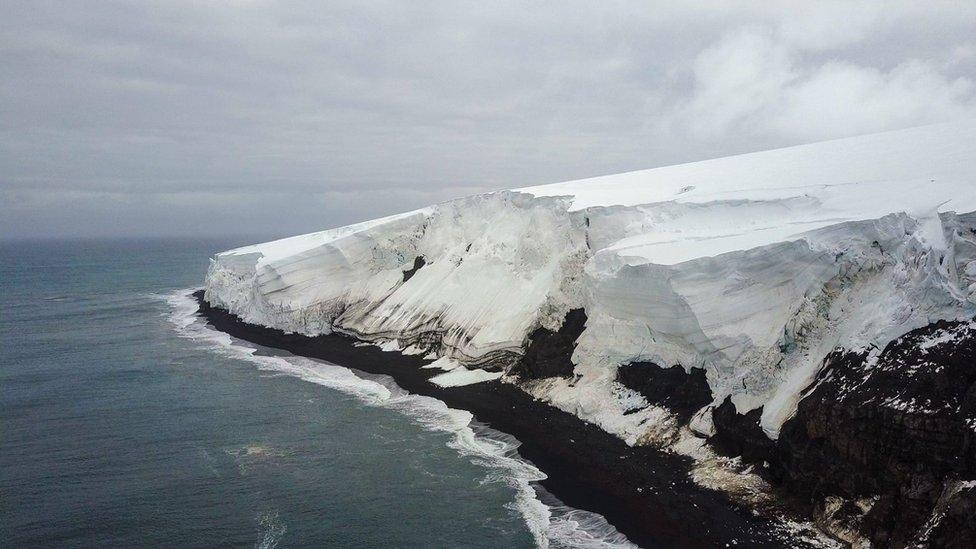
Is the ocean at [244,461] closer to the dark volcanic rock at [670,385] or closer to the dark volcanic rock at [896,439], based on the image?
the dark volcanic rock at [670,385]

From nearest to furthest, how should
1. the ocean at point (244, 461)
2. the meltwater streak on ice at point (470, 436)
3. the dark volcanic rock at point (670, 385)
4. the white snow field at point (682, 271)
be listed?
the ocean at point (244, 461) < the meltwater streak on ice at point (470, 436) < the white snow field at point (682, 271) < the dark volcanic rock at point (670, 385)

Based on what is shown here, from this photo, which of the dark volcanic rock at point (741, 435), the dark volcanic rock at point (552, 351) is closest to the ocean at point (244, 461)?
the dark volcanic rock at point (552, 351)

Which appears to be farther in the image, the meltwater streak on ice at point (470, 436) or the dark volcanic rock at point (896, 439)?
the meltwater streak on ice at point (470, 436)

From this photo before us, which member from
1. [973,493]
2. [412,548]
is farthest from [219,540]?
[973,493]

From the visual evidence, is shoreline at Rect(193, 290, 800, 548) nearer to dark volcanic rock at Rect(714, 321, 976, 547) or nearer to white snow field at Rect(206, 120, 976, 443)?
white snow field at Rect(206, 120, 976, 443)

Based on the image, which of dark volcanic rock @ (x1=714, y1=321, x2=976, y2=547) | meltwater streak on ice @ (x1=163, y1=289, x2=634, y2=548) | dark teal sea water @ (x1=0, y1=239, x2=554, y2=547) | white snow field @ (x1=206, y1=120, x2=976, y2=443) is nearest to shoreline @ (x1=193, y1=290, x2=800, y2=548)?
meltwater streak on ice @ (x1=163, y1=289, x2=634, y2=548)

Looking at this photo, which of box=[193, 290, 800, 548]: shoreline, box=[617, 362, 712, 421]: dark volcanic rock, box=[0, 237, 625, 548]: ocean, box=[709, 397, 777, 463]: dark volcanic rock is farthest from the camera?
box=[617, 362, 712, 421]: dark volcanic rock
